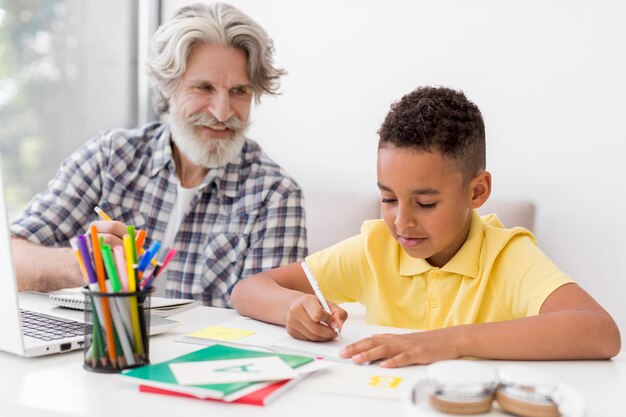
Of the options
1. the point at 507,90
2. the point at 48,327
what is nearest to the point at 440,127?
the point at 48,327

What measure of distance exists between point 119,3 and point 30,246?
178 cm

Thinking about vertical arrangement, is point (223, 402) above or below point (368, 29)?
below

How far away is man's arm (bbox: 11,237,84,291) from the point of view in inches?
56.7

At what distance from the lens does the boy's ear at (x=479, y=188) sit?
1.40m

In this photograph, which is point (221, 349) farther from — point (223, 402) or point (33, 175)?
point (33, 175)

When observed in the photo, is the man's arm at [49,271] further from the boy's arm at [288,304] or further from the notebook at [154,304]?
the boy's arm at [288,304]

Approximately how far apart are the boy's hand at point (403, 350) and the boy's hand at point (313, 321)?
3.0 inches

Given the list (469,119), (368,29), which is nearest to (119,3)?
(368,29)

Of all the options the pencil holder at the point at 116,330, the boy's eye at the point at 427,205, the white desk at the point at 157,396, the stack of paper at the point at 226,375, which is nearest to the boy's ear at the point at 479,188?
the boy's eye at the point at 427,205

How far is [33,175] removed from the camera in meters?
2.82

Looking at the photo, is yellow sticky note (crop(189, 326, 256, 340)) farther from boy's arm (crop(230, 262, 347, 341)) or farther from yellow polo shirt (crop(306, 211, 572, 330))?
yellow polo shirt (crop(306, 211, 572, 330))

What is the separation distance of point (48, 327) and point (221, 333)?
0.27 meters

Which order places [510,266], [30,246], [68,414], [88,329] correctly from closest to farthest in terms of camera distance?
[68,414], [88,329], [510,266], [30,246]

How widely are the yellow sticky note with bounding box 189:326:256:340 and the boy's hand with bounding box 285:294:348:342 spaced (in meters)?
0.08
